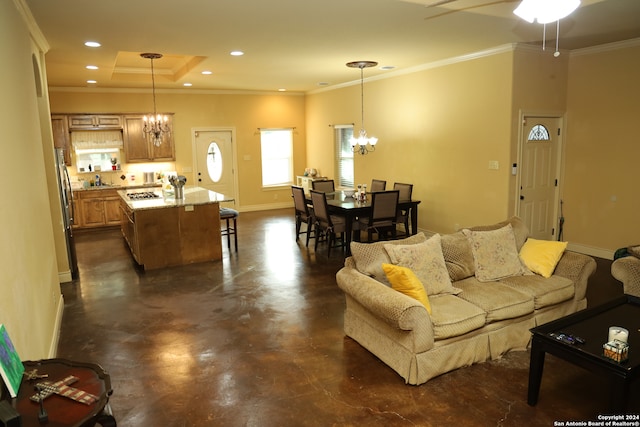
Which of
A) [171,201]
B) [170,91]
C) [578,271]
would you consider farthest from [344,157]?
[578,271]

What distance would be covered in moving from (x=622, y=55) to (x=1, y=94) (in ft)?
21.8

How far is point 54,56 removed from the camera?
5.79m

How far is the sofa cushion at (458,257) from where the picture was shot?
3846 millimetres

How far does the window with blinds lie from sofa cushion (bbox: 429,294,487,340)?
6487 millimetres

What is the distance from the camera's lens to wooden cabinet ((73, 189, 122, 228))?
28.1 feet

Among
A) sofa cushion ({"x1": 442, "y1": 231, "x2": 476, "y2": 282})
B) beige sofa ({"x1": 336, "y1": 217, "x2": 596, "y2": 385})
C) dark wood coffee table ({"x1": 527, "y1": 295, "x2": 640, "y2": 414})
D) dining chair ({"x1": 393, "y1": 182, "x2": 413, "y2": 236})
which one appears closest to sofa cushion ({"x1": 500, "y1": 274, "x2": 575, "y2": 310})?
beige sofa ({"x1": 336, "y1": 217, "x2": 596, "y2": 385})

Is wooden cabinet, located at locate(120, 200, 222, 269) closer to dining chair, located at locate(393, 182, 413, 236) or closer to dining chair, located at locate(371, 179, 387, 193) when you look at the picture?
dining chair, located at locate(393, 182, 413, 236)

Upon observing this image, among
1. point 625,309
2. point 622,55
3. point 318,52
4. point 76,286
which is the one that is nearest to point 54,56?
point 76,286

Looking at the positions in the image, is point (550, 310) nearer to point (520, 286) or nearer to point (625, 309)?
point (520, 286)

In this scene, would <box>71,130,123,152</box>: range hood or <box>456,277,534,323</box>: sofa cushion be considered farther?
<box>71,130,123,152</box>: range hood

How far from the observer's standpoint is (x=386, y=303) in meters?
3.03

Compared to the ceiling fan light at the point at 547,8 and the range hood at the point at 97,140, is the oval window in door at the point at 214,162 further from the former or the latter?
the ceiling fan light at the point at 547,8

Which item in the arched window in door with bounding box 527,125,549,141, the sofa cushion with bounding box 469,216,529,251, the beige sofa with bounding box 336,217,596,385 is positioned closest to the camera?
the beige sofa with bounding box 336,217,596,385

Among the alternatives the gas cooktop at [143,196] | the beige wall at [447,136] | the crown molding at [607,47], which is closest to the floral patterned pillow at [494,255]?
the beige wall at [447,136]
